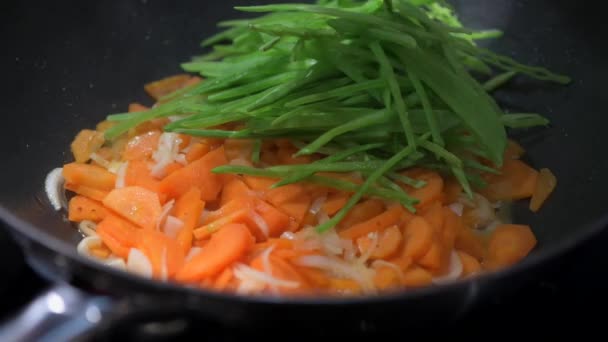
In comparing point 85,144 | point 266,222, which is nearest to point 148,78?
point 85,144

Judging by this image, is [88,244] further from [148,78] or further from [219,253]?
[148,78]

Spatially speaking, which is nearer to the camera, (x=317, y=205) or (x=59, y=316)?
(x=59, y=316)

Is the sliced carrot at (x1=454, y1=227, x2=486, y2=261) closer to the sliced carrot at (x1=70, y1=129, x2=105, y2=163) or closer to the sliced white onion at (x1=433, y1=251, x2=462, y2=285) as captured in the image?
the sliced white onion at (x1=433, y1=251, x2=462, y2=285)

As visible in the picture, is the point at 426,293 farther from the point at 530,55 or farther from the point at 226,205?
the point at 530,55

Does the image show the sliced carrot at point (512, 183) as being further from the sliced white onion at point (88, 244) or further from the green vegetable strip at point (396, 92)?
the sliced white onion at point (88, 244)

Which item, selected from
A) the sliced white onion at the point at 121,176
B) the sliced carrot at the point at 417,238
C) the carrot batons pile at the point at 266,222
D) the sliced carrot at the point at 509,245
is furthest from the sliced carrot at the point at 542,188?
the sliced white onion at the point at 121,176

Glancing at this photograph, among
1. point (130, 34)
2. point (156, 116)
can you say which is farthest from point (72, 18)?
point (156, 116)

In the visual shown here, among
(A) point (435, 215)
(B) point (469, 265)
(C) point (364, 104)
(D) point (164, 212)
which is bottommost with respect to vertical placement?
(B) point (469, 265)

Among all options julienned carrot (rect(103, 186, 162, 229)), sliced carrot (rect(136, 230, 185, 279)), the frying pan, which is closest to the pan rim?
the frying pan
